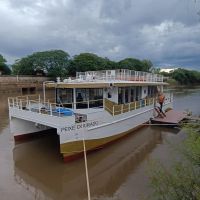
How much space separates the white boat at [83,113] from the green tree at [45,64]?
1417 inches

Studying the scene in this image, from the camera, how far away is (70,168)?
9.11 metres

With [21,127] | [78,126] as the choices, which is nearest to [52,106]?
[21,127]

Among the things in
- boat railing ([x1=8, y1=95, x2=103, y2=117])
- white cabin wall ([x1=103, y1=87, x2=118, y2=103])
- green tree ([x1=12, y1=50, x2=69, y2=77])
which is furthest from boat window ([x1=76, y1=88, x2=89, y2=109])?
green tree ([x1=12, y1=50, x2=69, y2=77])

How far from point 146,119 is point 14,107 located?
29.0 ft

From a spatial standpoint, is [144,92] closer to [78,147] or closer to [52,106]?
[52,106]

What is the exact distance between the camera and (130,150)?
38.0 feet

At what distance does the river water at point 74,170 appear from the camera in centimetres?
745

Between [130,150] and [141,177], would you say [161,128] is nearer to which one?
[130,150]

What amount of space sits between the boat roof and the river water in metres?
3.05

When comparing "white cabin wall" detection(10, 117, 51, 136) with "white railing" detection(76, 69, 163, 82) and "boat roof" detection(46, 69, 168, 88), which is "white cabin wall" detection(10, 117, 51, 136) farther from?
"white railing" detection(76, 69, 163, 82)

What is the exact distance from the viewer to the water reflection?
304 inches

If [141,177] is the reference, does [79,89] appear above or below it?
above

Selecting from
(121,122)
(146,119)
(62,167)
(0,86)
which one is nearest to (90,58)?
(0,86)

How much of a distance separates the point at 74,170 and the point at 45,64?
4335 centimetres
